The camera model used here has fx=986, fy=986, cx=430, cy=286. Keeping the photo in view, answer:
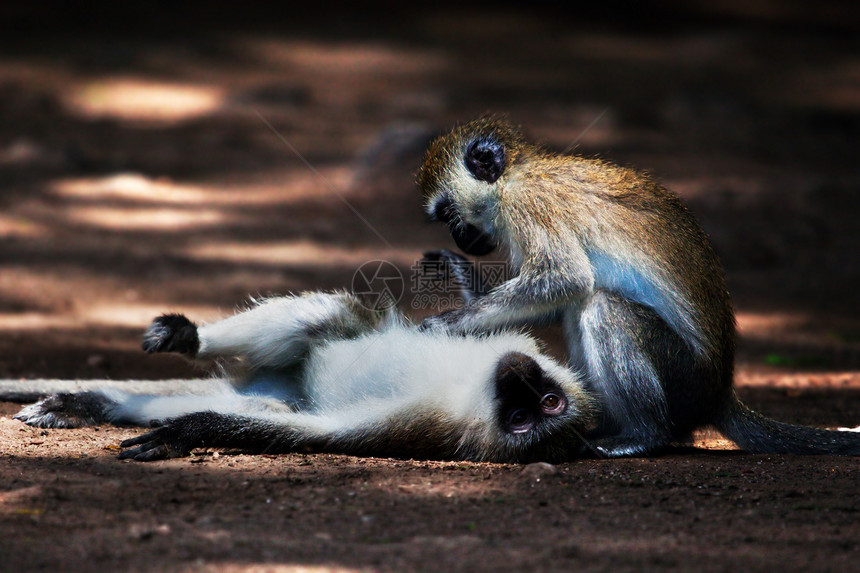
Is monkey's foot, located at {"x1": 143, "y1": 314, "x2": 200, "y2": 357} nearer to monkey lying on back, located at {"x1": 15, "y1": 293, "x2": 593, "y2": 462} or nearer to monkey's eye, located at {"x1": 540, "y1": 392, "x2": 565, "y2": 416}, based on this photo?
monkey lying on back, located at {"x1": 15, "y1": 293, "x2": 593, "y2": 462}

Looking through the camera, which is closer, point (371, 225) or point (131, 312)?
point (131, 312)

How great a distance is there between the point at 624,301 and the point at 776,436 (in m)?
1.00

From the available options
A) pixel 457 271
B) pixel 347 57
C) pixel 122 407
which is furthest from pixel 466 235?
pixel 347 57

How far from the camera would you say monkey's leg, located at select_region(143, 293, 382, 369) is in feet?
15.5

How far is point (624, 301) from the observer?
4223 millimetres

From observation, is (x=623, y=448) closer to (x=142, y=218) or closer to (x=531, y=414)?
(x=531, y=414)

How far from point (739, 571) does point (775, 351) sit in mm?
4398

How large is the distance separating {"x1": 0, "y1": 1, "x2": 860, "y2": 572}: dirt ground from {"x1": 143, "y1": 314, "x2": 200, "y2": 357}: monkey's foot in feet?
1.42

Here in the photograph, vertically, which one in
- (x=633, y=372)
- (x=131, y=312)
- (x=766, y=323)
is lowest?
(x=633, y=372)

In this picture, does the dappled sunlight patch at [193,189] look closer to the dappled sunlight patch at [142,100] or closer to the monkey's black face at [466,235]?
the dappled sunlight patch at [142,100]

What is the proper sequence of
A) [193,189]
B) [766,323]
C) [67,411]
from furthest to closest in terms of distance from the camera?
[193,189]
[766,323]
[67,411]

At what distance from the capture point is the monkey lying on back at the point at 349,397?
418 cm

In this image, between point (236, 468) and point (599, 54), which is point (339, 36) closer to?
point (599, 54)

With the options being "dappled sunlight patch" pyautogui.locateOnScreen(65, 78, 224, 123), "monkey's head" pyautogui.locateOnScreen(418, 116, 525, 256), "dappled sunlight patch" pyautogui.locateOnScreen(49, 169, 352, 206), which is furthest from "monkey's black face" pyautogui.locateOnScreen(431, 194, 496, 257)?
"dappled sunlight patch" pyautogui.locateOnScreen(65, 78, 224, 123)
